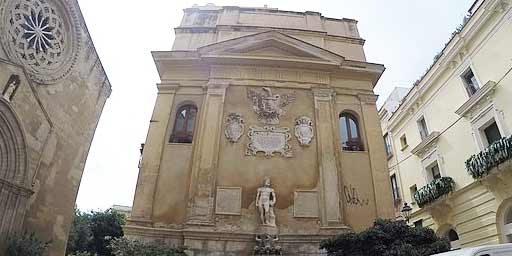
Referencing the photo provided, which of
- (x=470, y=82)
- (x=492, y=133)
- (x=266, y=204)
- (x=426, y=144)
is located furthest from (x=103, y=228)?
(x=470, y=82)

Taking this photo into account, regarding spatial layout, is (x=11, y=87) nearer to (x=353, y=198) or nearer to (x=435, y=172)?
(x=353, y=198)

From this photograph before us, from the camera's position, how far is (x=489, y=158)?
12.8m

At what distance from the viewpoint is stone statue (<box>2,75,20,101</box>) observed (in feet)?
32.1

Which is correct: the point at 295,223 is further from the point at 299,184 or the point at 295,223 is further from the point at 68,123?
the point at 68,123

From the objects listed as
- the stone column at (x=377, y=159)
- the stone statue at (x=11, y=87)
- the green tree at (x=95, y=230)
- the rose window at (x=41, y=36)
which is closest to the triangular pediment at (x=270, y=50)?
the stone column at (x=377, y=159)

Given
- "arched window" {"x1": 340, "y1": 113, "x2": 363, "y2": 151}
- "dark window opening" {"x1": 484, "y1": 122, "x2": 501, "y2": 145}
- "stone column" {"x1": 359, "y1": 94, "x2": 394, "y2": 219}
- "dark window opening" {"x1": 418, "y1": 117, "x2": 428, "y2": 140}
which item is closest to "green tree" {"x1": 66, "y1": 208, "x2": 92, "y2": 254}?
"arched window" {"x1": 340, "y1": 113, "x2": 363, "y2": 151}

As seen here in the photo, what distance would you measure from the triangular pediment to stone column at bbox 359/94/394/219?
90.0 inches

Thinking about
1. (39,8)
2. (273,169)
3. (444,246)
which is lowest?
(444,246)

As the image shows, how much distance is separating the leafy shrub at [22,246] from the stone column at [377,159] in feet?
36.5

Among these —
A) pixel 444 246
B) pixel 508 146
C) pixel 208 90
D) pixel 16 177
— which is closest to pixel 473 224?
pixel 508 146

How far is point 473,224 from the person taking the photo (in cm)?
1440

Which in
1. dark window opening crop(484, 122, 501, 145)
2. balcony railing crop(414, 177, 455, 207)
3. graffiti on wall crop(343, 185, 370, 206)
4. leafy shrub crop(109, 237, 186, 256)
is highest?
dark window opening crop(484, 122, 501, 145)

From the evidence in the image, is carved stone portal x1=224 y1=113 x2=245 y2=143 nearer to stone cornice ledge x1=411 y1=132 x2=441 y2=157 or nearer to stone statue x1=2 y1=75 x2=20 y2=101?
stone statue x1=2 y1=75 x2=20 y2=101

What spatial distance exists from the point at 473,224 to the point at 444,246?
8130 mm
